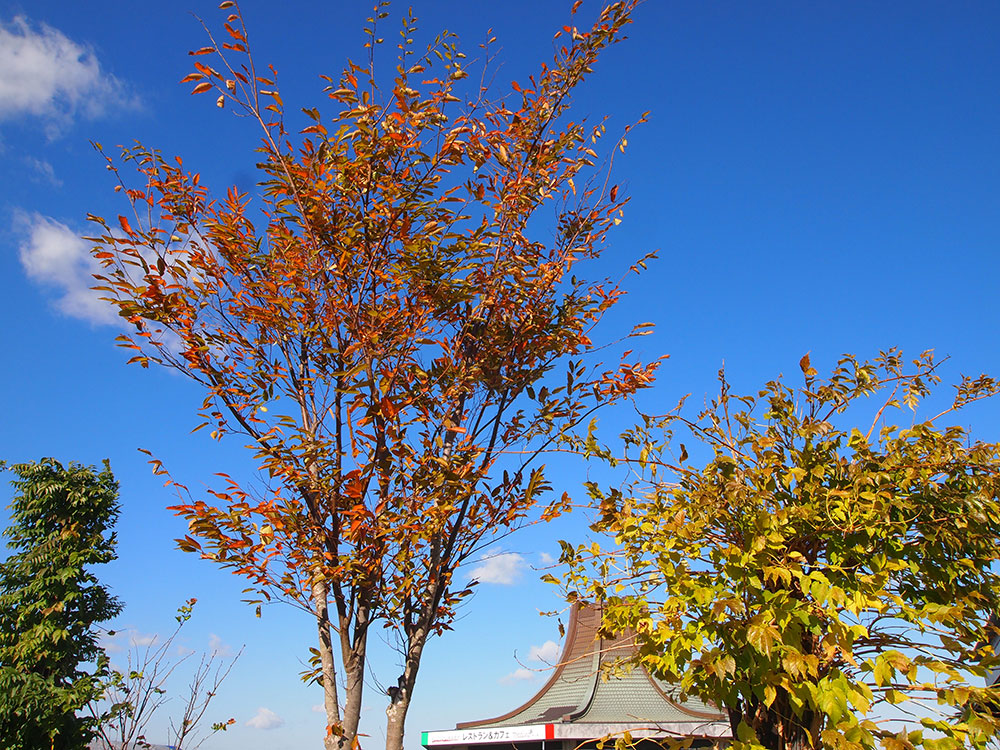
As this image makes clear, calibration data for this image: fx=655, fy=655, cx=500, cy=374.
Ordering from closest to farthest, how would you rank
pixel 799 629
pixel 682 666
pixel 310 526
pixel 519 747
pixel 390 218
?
1. pixel 799 629
2. pixel 682 666
3. pixel 310 526
4. pixel 390 218
5. pixel 519 747

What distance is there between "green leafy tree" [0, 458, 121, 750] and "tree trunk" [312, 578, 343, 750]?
1022cm

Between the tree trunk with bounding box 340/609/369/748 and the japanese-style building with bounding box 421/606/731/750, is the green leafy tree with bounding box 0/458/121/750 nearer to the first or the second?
the japanese-style building with bounding box 421/606/731/750

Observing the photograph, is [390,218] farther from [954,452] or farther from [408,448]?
[954,452]

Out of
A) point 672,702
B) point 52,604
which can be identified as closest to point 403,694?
point 672,702

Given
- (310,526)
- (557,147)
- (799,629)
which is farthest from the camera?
(557,147)

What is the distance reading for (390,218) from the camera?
2896 millimetres

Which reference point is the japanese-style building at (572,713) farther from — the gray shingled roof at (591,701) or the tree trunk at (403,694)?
the tree trunk at (403,694)

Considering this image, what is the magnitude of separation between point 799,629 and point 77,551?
13.0m

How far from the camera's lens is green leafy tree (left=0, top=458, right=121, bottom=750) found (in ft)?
34.1

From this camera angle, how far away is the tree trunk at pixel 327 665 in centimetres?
256

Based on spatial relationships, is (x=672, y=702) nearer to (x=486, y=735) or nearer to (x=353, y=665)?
(x=353, y=665)

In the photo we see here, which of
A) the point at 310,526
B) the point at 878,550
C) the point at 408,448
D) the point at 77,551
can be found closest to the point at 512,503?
the point at 408,448

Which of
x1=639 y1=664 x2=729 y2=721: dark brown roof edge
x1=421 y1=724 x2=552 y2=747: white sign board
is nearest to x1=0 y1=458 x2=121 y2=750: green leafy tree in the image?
x1=421 y1=724 x2=552 y2=747: white sign board

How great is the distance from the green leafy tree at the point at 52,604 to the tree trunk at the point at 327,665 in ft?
33.5
